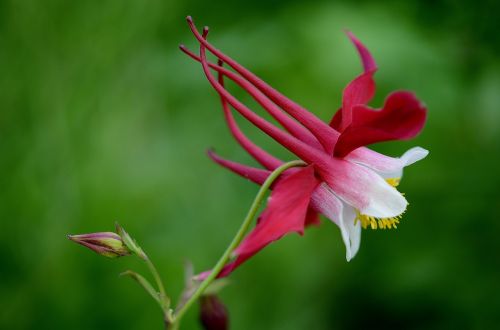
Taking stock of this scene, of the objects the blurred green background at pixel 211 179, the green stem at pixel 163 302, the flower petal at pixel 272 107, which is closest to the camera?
the green stem at pixel 163 302

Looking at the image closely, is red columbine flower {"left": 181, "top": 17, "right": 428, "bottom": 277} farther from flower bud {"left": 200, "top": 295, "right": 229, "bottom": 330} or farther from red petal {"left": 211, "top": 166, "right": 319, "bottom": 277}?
flower bud {"left": 200, "top": 295, "right": 229, "bottom": 330}

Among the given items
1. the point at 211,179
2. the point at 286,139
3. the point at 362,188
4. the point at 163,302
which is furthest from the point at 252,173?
the point at 211,179

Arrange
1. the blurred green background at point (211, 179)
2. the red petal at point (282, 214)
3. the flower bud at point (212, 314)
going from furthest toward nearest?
the blurred green background at point (211, 179) → the flower bud at point (212, 314) → the red petal at point (282, 214)

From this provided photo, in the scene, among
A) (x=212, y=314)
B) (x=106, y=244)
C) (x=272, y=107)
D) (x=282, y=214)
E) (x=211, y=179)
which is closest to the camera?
(x=282, y=214)

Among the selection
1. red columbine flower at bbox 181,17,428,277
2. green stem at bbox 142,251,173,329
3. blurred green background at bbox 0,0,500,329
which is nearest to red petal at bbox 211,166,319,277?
red columbine flower at bbox 181,17,428,277

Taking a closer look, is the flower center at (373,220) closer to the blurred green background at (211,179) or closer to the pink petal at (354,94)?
the pink petal at (354,94)

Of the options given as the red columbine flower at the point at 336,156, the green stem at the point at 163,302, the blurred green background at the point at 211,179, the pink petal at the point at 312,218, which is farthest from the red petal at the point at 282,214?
the blurred green background at the point at 211,179

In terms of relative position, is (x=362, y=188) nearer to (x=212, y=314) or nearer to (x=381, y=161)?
(x=381, y=161)

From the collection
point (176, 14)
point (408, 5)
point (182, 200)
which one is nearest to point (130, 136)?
point (182, 200)
